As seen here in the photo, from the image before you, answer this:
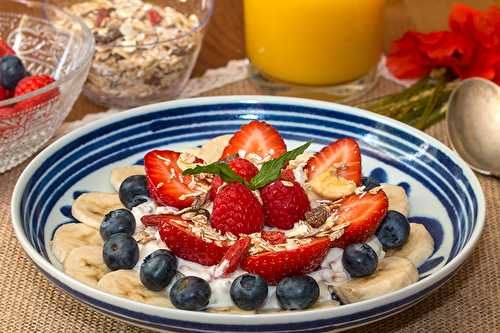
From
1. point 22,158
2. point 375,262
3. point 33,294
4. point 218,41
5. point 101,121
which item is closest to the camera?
point 375,262

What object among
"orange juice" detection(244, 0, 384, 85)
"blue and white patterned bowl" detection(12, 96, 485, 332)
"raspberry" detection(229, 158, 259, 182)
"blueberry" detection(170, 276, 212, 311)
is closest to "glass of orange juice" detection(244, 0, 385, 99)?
"orange juice" detection(244, 0, 384, 85)

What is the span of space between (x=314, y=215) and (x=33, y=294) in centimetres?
36

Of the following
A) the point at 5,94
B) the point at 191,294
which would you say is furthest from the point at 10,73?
the point at 191,294

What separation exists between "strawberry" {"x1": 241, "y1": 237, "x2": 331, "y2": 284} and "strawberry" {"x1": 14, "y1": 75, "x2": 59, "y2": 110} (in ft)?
1.69

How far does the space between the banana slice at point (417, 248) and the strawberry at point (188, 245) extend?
22cm

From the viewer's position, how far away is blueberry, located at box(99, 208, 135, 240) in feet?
3.28

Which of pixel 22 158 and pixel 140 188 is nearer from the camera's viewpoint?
→ pixel 140 188

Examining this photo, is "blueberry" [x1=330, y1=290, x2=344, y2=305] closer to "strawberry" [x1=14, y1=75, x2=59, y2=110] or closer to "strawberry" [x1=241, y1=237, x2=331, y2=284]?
"strawberry" [x1=241, y1=237, x2=331, y2=284]

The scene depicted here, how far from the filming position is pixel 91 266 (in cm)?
98

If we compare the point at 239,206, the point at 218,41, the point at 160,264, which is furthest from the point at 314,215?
the point at 218,41

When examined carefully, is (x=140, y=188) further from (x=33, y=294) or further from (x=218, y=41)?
(x=218, y=41)

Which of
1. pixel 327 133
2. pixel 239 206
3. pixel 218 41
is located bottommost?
pixel 218 41

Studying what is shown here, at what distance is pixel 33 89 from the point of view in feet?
4.39

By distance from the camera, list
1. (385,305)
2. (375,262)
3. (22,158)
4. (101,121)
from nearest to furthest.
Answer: (385,305) → (375,262) → (101,121) → (22,158)
